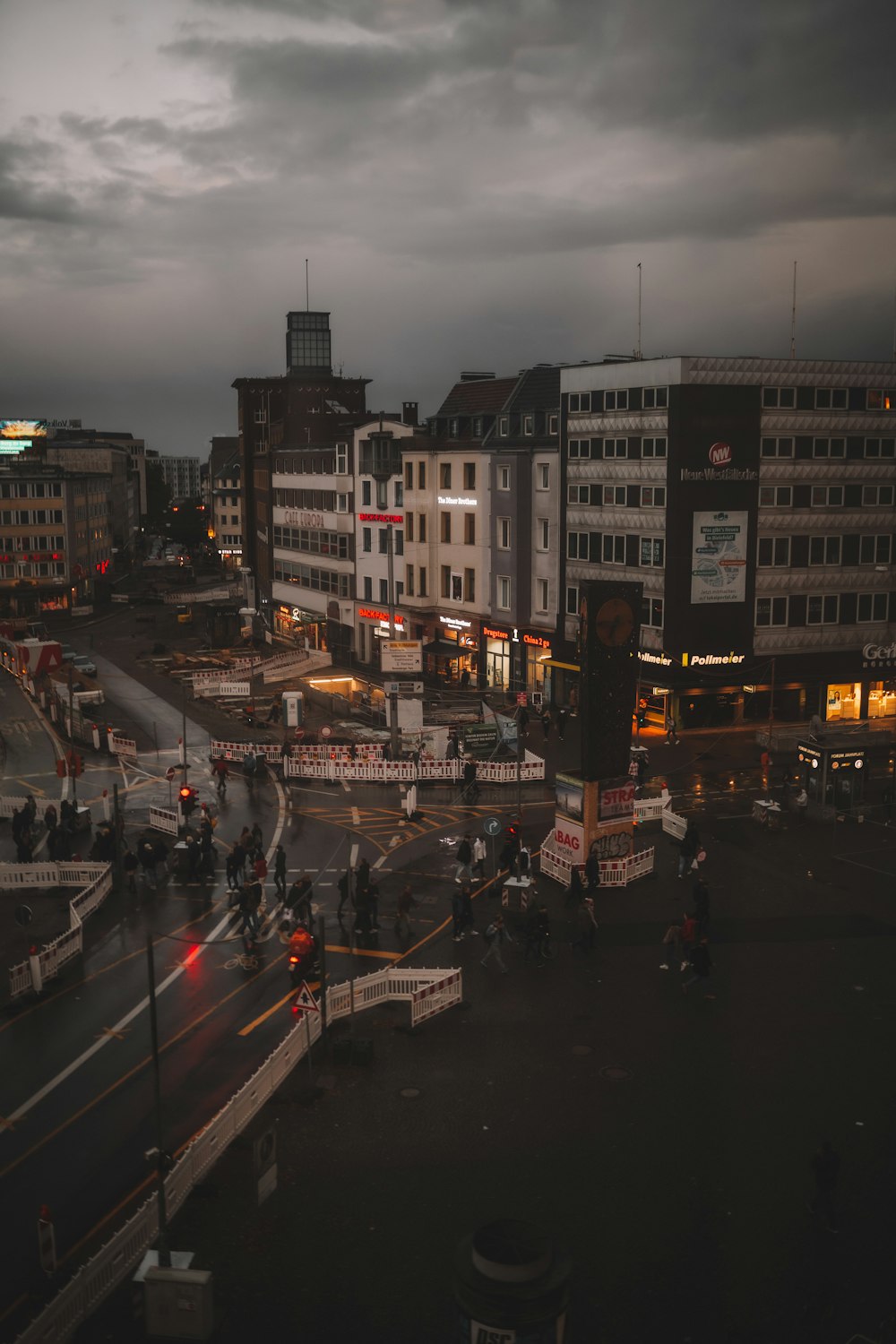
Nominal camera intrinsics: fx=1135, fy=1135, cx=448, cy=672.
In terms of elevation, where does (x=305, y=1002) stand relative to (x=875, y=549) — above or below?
below

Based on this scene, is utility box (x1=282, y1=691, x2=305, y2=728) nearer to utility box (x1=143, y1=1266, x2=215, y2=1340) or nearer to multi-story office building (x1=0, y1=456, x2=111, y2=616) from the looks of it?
utility box (x1=143, y1=1266, x2=215, y2=1340)

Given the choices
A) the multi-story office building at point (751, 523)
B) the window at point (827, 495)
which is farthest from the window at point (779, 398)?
the window at point (827, 495)

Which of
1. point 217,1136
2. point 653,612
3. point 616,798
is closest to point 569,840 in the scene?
point 616,798

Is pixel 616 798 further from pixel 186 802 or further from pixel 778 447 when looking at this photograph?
pixel 778 447

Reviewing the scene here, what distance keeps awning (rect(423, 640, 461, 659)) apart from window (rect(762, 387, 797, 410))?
835 inches

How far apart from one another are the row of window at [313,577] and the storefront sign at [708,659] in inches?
1222

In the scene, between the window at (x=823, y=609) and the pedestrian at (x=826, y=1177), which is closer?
the pedestrian at (x=826, y=1177)

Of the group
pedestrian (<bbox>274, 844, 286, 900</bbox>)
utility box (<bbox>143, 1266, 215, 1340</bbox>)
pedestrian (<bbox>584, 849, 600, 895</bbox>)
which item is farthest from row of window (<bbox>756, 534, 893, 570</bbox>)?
utility box (<bbox>143, 1266, 215, 1340</bbox>)

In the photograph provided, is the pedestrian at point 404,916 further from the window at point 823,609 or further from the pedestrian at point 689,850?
the window at point 823,609

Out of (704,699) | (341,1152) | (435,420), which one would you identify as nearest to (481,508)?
(435,420)

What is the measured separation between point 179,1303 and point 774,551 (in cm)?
4571

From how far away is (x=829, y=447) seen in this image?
5372 cm

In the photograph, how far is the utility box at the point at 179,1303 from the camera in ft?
45.7

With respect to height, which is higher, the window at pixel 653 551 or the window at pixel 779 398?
the window at pixel 779 398
